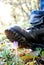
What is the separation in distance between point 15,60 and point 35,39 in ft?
1.75

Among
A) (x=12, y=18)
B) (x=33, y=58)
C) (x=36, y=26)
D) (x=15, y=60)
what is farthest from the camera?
(x=12, y=18)

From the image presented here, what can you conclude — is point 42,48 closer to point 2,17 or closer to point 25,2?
point 25,2

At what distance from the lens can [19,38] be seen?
1863 millimetres

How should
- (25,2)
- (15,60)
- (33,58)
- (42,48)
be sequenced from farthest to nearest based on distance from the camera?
1. (25,2)
2. (42,48)
3. (33,58)
4. (15,60)

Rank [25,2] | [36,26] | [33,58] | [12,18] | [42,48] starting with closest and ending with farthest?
[33,58], [42,48], [36,26], [25,2], [12,18]

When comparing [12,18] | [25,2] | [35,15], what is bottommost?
[12,18]

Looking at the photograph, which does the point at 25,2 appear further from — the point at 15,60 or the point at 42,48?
the point at 15,60

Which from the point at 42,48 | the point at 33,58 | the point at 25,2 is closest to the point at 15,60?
the point at 33,58

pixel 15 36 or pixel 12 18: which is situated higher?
pixel 15 36

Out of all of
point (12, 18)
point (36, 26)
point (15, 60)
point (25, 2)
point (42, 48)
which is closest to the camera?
point (15, 60)

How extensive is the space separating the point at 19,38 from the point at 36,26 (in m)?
0.19

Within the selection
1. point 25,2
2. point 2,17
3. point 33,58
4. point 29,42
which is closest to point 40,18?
point 29,42

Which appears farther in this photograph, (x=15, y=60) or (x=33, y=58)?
(x=33, y=58)

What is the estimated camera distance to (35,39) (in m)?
1.88
